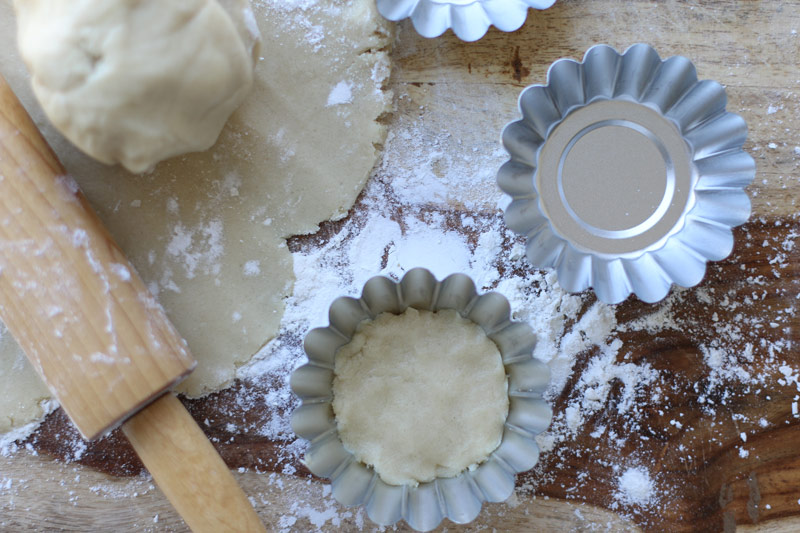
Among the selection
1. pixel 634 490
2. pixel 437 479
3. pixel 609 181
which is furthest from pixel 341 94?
pixel 634 490

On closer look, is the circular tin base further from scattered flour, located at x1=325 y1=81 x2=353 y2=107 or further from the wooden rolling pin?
the wooden rolling pin

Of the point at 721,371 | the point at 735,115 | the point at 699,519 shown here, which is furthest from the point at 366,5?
the point at 699,519

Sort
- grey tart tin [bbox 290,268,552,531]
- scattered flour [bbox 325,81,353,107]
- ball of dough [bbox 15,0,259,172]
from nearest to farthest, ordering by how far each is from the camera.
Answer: ball of dough [bbox 15,0,259,172], grey tart tin [bbox 290,268,552,531], scattered flour [bbox 325,81,353,107]

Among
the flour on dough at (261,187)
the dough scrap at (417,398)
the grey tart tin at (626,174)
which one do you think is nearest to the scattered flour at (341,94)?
the flour on dough at (261,187)

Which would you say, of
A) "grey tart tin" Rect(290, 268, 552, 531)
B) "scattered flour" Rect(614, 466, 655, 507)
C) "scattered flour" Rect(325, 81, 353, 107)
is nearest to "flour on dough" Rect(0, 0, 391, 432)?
"scattered flour" Rect(325, 81, 353, 107)

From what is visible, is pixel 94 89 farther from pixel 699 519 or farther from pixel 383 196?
pixel 699 519

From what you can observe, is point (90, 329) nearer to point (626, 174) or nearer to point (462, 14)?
point (462, 14)
